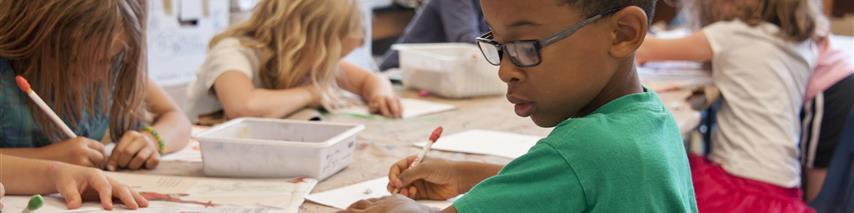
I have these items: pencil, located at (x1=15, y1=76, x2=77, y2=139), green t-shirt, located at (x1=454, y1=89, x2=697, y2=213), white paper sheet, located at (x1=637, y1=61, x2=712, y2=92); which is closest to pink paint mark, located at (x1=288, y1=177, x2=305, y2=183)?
pencil, located at (x1=15, y1=76, x2=77, y2=139)

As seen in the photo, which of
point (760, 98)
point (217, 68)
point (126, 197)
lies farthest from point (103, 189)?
point (760, 98)

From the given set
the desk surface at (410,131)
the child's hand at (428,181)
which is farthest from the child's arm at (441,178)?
the desk surface at (410,131)

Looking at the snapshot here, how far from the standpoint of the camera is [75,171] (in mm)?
1172

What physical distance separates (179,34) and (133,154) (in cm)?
220

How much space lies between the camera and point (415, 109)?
2080 mm

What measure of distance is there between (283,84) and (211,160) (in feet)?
2.37

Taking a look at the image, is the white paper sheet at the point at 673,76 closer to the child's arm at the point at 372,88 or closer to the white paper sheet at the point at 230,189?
the child's arm at the point at 372,88

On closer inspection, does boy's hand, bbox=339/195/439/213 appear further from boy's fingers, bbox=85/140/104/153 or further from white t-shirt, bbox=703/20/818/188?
white t-shirt, bbox=703/20/818/188

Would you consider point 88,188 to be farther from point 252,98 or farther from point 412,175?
point 252,98

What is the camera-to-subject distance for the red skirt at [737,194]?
2061 millimetres

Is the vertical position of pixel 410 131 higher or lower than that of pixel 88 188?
lower

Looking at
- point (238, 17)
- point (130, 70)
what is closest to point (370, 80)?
point (130, 70)

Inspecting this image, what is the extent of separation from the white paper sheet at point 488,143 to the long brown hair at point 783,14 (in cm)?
93

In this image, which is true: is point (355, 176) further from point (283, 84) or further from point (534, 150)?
point (283, 84)
